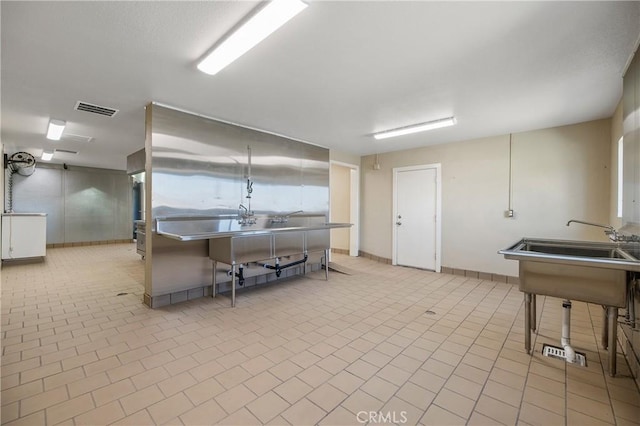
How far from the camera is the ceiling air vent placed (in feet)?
11.5

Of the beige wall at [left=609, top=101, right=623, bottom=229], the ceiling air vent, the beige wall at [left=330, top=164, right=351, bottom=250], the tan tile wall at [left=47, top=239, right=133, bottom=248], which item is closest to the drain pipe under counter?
the beige wall at [left=609, top=101, right=623, bottom=229]

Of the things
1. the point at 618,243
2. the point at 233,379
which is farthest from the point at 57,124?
the point at 618,243

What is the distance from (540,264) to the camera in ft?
7.11

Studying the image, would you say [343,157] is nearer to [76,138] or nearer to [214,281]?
[214,281]

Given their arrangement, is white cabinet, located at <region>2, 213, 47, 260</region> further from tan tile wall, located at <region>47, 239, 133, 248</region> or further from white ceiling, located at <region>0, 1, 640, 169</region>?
white ceiling, located at <region>0, 1, 640, 169</region>

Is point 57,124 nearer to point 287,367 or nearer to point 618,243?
point 287,367

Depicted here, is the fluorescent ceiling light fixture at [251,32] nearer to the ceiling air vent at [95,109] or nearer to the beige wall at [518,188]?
the ceiling air vent at [95,109]

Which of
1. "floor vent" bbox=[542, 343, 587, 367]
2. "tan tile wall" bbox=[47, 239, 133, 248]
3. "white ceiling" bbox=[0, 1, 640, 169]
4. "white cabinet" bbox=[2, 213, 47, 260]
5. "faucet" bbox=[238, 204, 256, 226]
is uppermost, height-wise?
"white ceiling" bbox=[0, 1, 640, 169]

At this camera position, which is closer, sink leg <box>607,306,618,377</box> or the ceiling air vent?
sink leg <box>607,306,618,377</box>

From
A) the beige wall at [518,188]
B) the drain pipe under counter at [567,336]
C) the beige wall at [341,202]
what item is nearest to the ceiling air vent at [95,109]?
the beige wall at [341,202]

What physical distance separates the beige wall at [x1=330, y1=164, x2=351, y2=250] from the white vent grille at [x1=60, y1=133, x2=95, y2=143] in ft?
17.5

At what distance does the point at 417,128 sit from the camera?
170 inches

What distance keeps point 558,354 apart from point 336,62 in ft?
10.6

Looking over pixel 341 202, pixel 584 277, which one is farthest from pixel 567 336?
pixel 341 202
